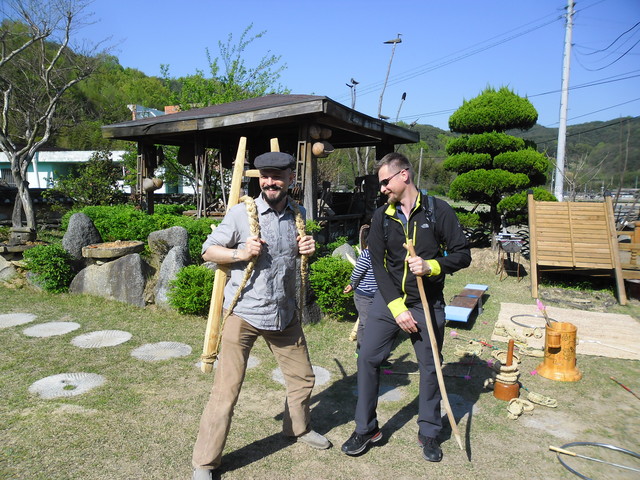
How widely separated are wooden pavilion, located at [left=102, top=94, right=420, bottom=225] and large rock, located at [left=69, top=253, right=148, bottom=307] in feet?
10.3

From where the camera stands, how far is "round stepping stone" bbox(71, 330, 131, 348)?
5.33 meters

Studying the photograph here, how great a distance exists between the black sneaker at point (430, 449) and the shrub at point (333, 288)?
310 centimetres

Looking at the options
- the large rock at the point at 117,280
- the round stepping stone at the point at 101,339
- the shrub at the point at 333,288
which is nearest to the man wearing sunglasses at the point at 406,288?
the shrub at the point at 333,288

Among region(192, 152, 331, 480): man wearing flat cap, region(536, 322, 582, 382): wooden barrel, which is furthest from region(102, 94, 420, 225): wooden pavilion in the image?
region(192, 152, 331, 480): man wearing flat cap

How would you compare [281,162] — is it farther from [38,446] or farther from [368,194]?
[368,194]

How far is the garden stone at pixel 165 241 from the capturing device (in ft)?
25.1

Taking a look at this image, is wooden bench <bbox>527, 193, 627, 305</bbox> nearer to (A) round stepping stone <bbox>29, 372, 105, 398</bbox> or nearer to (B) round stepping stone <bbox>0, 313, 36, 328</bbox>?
(A) round stepping stone <bbox>29, 372, 105, 398</bbox>

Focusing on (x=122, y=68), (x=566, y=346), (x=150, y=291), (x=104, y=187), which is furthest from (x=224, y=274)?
(x=122, y=68)

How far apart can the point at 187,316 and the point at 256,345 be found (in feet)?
5.05

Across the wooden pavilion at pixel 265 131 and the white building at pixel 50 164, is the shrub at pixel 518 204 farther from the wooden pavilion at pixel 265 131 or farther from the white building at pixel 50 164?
the white building at pixel 50 164

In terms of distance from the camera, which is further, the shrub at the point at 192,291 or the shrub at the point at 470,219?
the shrub at the point at 470,219

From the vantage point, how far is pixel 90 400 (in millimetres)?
3928

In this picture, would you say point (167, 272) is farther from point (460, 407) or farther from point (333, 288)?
point (460, 407)

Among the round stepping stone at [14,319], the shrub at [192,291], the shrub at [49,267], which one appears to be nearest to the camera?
the round stepping stone at [14,319]
